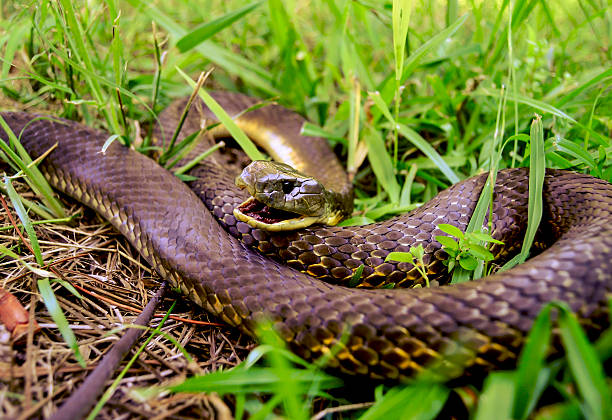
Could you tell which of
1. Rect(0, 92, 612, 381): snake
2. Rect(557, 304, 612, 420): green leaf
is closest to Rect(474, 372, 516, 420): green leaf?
Rect(0, 92, 612, 381): snake

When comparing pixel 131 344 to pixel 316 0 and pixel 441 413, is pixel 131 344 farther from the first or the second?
pixel 316 0

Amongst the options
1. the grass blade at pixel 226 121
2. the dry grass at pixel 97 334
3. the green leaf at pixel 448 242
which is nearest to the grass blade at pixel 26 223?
the dry grass at pixel 97 334

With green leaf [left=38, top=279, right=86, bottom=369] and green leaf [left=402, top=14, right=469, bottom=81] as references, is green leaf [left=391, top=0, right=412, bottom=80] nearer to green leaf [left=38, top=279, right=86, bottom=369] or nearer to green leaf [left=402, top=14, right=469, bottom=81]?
green leaf [left=402, top=14, right=469, bottom=81]

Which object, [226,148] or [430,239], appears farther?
[226,148]

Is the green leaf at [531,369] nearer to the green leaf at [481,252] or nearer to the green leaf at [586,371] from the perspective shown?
the green leaf at [586,371]

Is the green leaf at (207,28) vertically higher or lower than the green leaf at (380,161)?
higher

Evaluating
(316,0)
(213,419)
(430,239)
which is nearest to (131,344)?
(213,419)

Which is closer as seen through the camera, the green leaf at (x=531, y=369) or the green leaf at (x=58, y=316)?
the green leaf at (x=531, y=369)
